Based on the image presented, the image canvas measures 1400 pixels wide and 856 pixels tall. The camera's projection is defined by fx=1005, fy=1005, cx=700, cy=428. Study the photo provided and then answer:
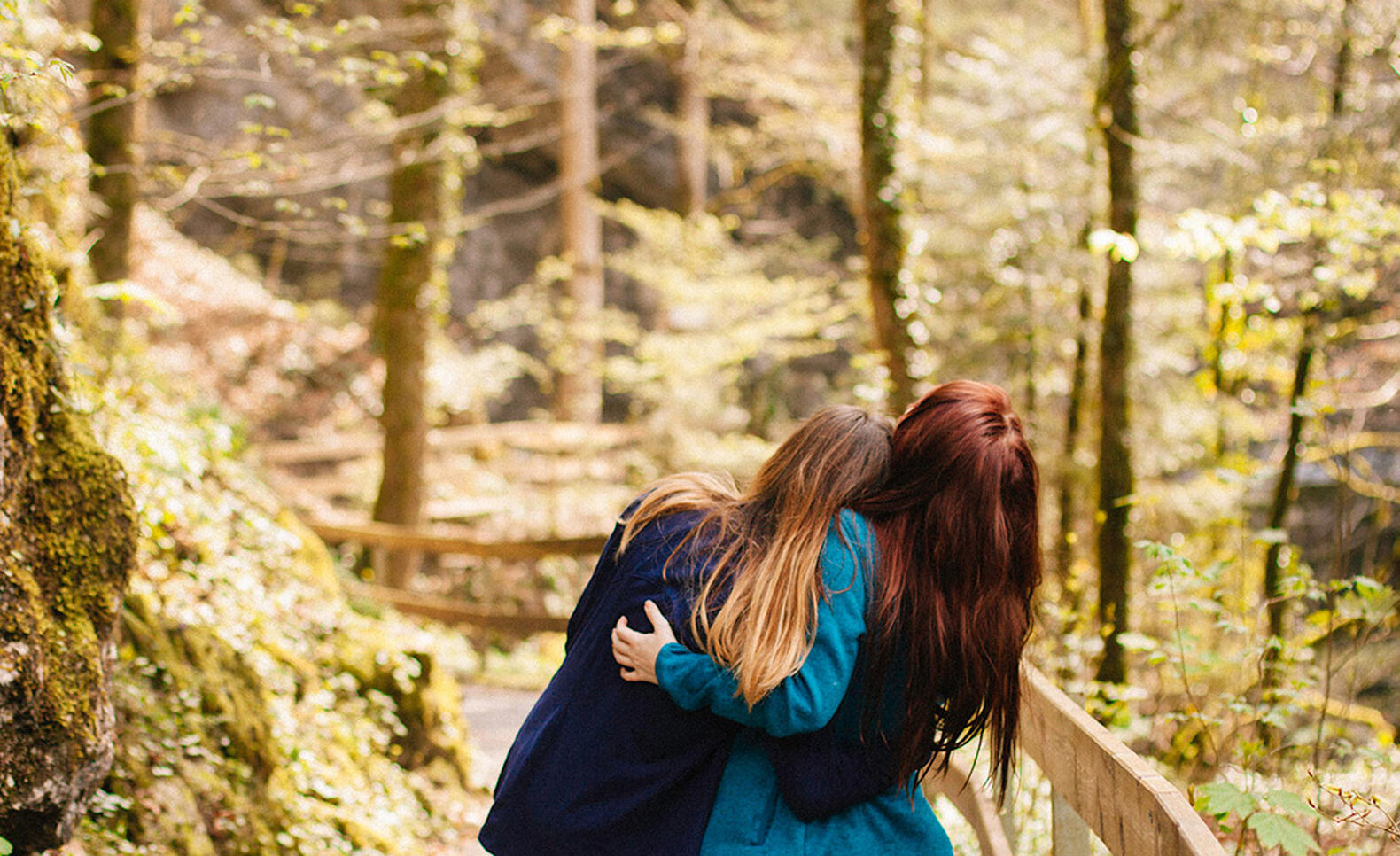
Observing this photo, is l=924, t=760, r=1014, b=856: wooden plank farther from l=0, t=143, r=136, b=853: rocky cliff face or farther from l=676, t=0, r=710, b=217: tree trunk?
l=676, t=0, r=710, b=217: tree trunk

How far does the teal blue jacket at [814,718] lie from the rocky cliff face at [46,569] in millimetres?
1613

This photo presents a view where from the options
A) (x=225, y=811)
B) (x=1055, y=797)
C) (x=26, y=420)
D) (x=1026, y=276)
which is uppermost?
(x=1026, y=276)

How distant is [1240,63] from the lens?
10.9 meters

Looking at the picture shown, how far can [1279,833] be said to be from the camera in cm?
226

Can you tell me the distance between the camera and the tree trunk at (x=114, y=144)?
20.3ft

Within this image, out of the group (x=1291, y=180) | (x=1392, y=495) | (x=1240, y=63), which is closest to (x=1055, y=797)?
(x=1291, y=180)

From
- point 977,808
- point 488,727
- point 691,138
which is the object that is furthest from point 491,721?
point 691,138

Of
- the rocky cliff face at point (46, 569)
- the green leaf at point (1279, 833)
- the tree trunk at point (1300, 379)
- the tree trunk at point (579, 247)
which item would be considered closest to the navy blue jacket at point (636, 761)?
the green leaf at point (1279, 833)

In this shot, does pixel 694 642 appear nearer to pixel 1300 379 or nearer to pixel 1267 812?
pixel 1267 812

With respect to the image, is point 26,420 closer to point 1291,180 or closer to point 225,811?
point 225,811

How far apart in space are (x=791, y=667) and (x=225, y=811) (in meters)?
2.61

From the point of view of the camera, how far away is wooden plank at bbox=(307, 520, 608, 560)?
325 inches

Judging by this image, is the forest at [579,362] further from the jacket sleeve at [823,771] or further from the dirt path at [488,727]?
the jacket sleeve at [823,771]

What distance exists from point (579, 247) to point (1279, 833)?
13.8 meters
